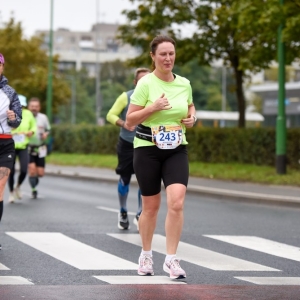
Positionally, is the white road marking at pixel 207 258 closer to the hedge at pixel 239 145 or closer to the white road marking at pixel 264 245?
the white road marking at pixel 264 245

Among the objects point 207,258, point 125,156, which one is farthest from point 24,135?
point 207,258

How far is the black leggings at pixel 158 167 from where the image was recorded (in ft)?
25.8

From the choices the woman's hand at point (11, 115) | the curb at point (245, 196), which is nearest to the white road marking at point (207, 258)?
the woman's hand at point (11, 115)

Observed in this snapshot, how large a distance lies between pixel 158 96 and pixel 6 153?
83.7 inches

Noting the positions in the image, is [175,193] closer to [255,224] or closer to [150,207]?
[150,207]

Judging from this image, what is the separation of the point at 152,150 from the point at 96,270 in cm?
129

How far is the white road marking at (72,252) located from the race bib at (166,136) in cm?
140

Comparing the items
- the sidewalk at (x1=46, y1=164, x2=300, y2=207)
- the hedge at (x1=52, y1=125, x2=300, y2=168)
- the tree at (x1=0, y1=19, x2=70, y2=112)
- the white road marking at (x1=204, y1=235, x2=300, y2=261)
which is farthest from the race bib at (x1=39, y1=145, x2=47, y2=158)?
the tree at (x1=0, y1=19, x2=70, y2=112)

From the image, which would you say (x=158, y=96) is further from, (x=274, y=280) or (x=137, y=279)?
(x=274, y=280)

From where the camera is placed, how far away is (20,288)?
7395mm

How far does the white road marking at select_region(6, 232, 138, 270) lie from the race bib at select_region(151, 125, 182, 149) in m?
1.40

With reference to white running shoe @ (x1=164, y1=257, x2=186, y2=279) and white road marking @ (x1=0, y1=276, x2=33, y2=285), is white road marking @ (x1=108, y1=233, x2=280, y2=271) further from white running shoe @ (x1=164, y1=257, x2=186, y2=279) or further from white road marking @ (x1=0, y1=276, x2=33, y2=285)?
white road marking @ (x1=0, y1=276, x2=33, y2=285)

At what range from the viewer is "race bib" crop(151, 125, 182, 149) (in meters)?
7.81

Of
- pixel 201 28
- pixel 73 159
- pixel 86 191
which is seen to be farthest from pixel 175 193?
pixel 73 159
